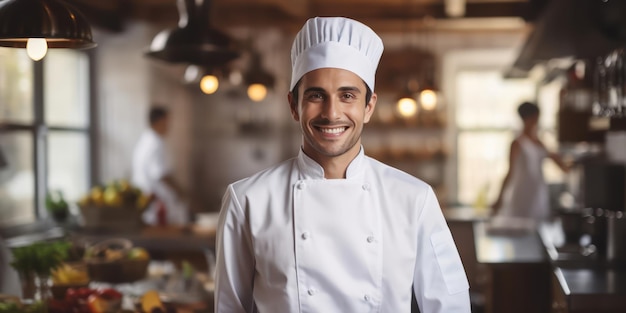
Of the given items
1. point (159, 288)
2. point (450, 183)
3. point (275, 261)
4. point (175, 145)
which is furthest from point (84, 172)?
point (275, 261)

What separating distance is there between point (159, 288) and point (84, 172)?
13.8ft

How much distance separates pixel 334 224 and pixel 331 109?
29cm

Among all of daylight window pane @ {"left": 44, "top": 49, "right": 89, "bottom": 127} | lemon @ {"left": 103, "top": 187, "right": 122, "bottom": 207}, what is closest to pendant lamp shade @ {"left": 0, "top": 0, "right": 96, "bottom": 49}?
lemon @ {"left": 103, "top": 187, "right": 122, "bottom": 207}

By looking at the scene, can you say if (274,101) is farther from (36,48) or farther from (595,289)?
(36,48)

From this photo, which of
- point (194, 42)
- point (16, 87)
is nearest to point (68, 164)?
point (16, 87)

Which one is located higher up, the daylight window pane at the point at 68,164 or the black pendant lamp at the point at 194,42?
the black pendant lamp at the point at 194,42

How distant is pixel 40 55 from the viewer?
7.09ft

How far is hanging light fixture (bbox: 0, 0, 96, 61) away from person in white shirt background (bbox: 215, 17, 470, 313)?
2.15 feet

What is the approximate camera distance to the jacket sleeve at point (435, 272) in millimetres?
1942

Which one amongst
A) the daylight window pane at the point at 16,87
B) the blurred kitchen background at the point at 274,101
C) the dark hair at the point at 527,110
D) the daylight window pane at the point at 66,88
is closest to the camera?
the daylight window pane at the point at 16,87

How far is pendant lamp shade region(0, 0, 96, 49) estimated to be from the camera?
2.09 metres

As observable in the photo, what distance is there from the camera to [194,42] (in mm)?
3504

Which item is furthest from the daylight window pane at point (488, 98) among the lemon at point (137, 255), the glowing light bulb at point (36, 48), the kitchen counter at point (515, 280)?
the glowing light bulb at point (36, 48)

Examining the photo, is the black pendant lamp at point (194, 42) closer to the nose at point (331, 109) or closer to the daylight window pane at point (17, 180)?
the nose at point (331, 109)
